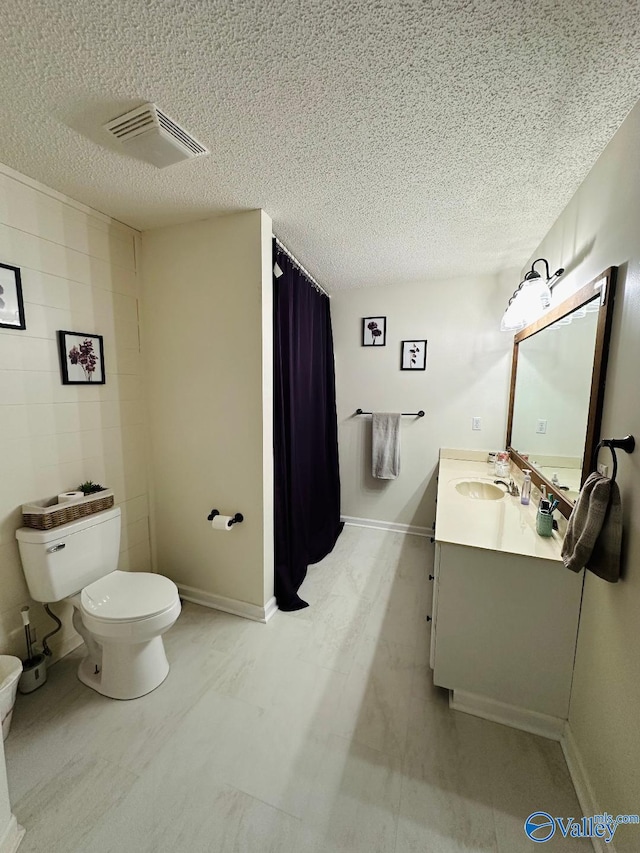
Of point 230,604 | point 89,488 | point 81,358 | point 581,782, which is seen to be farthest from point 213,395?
point 581,782

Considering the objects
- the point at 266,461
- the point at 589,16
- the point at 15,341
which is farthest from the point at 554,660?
the point at 15,341

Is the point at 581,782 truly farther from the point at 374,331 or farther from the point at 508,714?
the point at 374,331

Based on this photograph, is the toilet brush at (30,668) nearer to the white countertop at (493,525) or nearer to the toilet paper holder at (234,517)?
the toilet paper holder at (234,517)

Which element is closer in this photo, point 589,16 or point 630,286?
point 589,16

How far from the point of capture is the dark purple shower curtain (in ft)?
6.68

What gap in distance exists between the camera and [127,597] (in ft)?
4.94

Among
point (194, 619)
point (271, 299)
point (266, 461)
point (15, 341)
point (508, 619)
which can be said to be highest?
point (271, 299)

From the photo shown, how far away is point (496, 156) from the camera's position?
1.27 meters

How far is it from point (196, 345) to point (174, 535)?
1220 mm

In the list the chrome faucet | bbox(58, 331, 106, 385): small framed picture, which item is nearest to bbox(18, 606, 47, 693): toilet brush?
bbox(58, 331, 106, 385): small framed picture

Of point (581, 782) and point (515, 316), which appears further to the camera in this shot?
point (515, 316)

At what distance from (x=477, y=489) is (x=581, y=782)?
4.64 ft

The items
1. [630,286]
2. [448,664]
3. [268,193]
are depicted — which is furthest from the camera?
[268,193]

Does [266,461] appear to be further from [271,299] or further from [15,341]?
[15,341]
